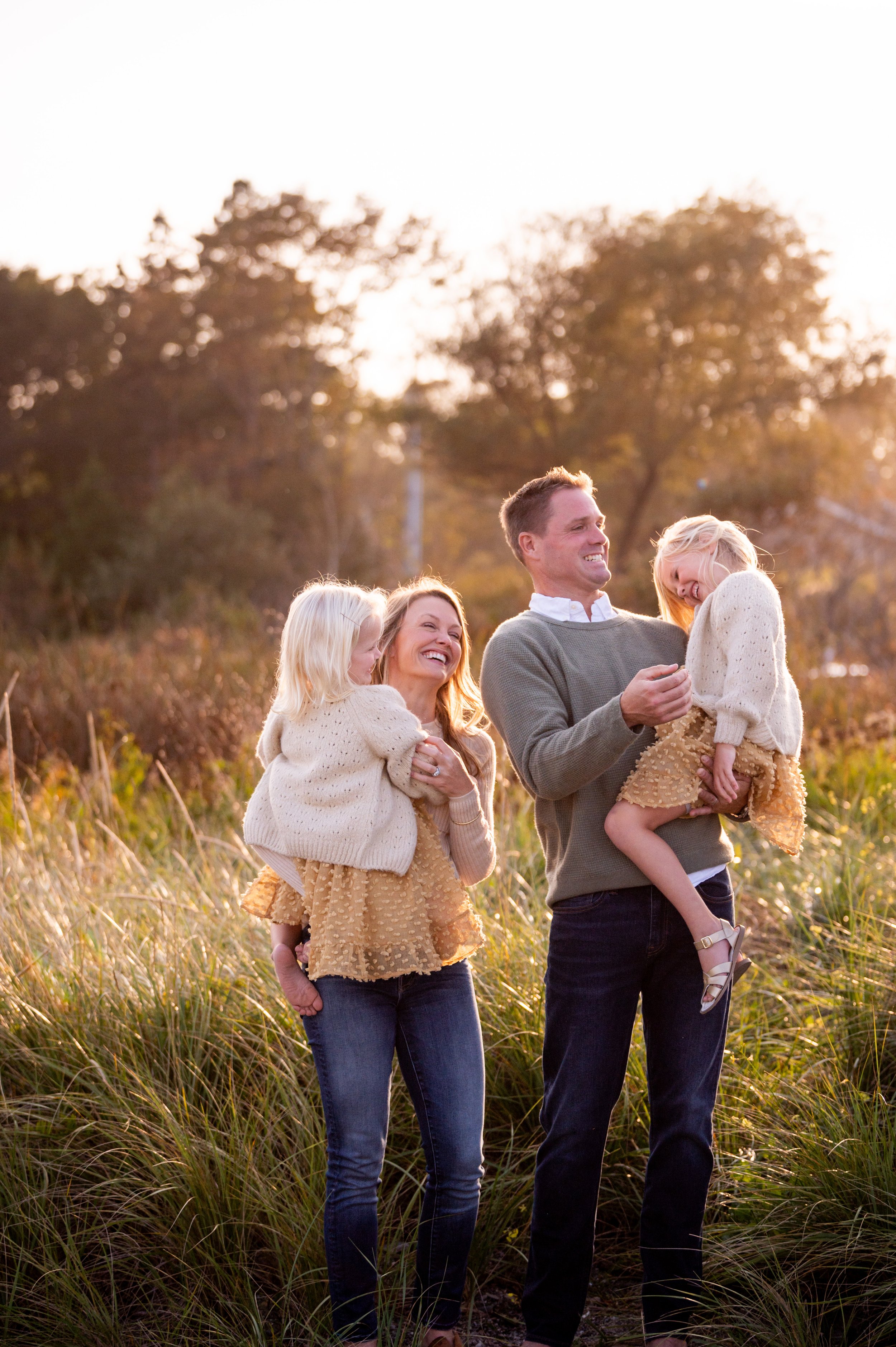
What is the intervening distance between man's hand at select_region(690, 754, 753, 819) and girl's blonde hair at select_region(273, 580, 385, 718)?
33.5 inches

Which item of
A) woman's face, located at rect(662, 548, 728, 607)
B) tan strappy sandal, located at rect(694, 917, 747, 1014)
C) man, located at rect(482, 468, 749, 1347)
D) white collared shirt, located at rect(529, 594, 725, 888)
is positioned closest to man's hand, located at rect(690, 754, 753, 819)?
man, located at rect(482, 468, 749, 1347)

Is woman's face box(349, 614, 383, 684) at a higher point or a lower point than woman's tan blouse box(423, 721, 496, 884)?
higher

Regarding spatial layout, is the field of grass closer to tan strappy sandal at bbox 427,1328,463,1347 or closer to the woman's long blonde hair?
Answer: tan strappy sandal at bbox 427,1328,463,1347

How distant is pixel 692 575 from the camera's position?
3033mm

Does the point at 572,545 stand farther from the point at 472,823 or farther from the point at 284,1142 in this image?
the point at 284,1142

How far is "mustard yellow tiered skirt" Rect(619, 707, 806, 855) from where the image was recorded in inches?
107

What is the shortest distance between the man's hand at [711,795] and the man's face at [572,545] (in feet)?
1.66

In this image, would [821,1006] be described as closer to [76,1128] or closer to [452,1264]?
[452,1264]

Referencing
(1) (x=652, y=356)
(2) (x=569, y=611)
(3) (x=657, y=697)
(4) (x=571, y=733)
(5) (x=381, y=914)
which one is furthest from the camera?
(1) (x=652, y=356)

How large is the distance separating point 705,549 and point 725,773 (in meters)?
0.59

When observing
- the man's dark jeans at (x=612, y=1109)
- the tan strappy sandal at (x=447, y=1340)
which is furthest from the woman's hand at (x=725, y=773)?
the tan strappy sandal at (x=447, y=1340)

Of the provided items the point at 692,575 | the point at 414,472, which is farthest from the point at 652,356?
the point at 692,575

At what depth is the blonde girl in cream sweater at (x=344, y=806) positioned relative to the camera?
8.76 ft

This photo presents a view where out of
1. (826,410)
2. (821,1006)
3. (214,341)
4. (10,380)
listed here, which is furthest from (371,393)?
Answer: (821,1006)
